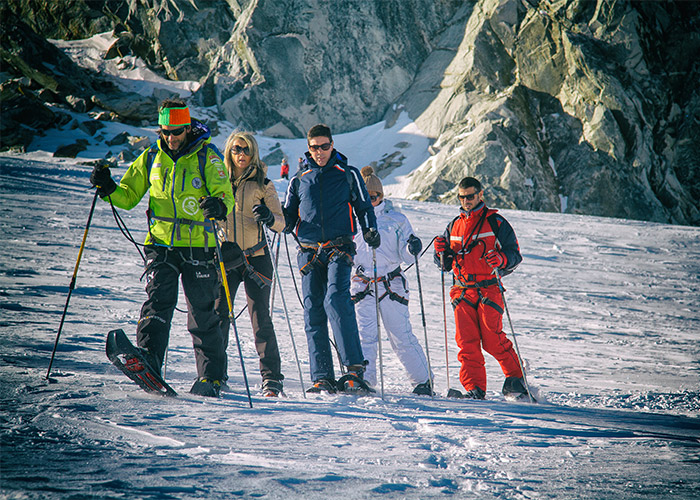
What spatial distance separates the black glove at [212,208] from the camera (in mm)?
3637

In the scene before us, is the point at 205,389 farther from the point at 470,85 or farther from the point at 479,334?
the point at 470,85

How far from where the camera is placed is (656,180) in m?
39.6

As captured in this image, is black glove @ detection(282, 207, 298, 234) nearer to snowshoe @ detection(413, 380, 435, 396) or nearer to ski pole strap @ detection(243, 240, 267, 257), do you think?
ski pole strap @ detection(243, 240, 267, 257)

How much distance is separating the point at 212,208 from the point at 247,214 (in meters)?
1.00

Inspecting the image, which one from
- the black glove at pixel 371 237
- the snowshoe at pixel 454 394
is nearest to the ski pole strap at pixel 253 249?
the black glove at pixel 371 237

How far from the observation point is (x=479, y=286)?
5117 millimetres

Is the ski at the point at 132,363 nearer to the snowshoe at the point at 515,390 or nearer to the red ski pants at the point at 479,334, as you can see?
the red ski pants at the point at 479,334

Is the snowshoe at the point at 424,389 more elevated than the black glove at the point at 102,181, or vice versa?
the black glove at the point at 102,181

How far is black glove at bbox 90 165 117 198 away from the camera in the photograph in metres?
3.64

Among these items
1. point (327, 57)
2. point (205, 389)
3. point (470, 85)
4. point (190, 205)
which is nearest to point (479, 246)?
point (190, 205)

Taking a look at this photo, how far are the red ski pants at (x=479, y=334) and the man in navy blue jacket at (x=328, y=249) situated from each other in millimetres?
1257

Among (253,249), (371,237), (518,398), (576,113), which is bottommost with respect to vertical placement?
(518,398)

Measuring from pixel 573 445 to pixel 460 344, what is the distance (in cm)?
218

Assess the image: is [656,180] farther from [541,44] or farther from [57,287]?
[57,287]
